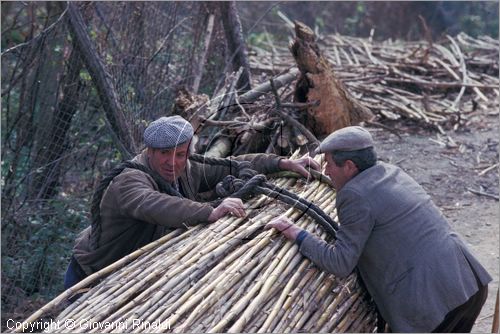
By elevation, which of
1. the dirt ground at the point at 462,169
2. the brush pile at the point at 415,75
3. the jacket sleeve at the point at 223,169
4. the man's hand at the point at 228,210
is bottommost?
the dirt ground at the point at 462,169

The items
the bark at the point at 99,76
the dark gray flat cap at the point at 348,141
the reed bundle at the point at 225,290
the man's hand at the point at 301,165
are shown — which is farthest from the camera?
the bark at the point at 99,76

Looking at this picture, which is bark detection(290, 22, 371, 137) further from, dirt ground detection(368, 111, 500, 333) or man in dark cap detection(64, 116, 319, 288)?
man in dark cap detection(64, 116, 319, 288)

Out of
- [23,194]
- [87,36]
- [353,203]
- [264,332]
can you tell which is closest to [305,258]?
[353,203]

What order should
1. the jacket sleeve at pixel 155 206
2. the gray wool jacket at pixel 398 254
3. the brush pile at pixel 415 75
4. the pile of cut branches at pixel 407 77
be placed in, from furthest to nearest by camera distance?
the brush pile at pixel 415 75 → the pile of cut branches at pixel 407 77 → the jacket sleeve at pixel 155 206 → the gray wool jacket at pixel 398 254

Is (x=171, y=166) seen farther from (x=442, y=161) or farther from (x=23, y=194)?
(x=442, y=161)

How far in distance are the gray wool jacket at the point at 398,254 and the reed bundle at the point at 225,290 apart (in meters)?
0.12

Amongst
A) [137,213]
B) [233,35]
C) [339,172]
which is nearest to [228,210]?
[137,213]

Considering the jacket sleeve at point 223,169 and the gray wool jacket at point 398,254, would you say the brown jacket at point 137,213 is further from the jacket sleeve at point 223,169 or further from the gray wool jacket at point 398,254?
the gray wool jacket at point 398,254

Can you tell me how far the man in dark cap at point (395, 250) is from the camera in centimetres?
340

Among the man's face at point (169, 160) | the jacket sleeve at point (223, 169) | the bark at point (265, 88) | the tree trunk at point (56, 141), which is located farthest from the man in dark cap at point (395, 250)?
the tree trunk at point (56, 141)

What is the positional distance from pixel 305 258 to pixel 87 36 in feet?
9.45

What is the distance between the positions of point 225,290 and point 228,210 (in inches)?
26.3

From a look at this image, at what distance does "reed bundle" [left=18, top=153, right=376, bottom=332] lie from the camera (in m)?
3.04

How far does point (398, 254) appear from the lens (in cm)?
344
